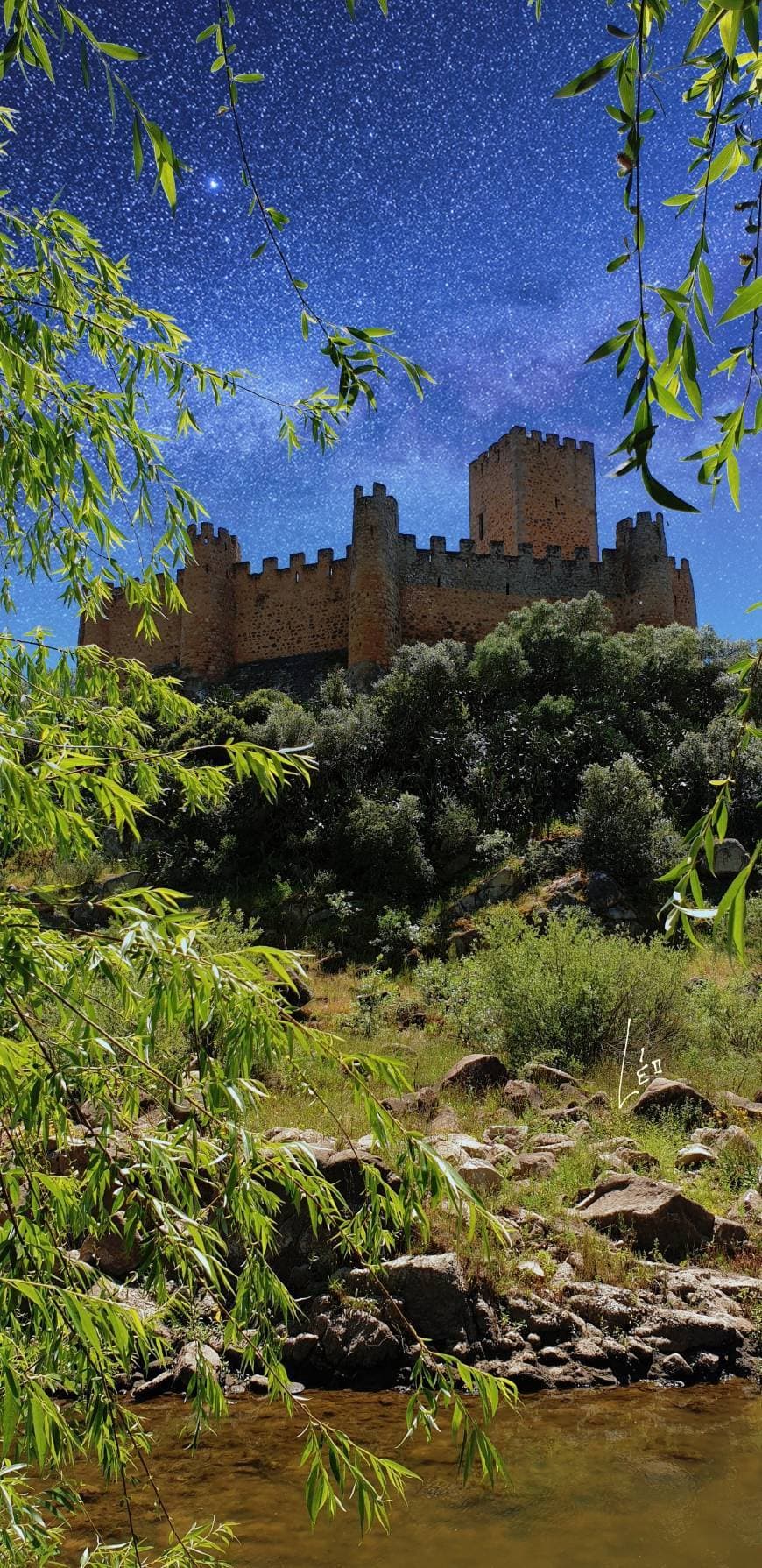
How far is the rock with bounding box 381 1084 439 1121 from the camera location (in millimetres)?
9055

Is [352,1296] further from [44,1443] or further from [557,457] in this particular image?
[557,457]

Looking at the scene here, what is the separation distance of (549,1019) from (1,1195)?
34.3 ft

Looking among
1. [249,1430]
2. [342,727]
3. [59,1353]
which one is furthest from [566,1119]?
[342,727]

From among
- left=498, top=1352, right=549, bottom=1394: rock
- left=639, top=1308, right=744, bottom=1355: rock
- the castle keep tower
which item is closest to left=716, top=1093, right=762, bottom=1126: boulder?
left=639, top=1308, right=744, bottom=1355: rock

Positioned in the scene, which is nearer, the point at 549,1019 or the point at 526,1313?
the point at 526,1313

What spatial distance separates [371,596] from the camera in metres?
30.0

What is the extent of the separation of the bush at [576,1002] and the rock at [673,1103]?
198cm

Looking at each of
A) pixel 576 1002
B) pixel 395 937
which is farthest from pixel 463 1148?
pixel 395 937

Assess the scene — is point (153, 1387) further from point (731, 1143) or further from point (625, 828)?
point (625, 828)

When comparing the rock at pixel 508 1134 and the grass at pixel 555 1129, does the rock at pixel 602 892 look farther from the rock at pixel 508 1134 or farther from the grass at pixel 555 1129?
the rock at pixel 508 1134

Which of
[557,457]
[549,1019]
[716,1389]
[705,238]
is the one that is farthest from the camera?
[557,457]

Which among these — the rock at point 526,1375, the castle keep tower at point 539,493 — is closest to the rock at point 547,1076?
the rock at point 526,1375

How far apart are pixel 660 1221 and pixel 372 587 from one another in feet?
82.3

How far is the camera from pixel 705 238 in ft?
4.50
